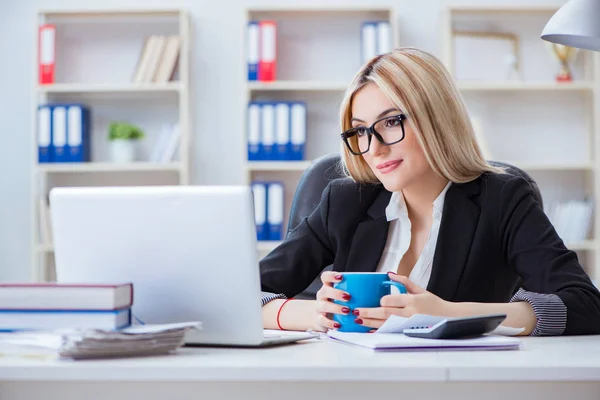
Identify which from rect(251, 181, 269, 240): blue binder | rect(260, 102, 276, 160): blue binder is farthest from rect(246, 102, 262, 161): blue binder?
rect(251, 181, 269, 240): blue binder

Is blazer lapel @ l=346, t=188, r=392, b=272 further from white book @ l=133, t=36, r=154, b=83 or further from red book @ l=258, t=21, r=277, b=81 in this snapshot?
white book @ l=133, t=36, r=154, b=83

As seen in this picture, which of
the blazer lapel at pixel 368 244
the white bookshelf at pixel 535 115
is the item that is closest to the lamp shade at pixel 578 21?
the blazer lapel at pixel 368 244

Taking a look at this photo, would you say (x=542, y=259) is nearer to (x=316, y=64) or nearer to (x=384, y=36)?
(x=384, y=36)

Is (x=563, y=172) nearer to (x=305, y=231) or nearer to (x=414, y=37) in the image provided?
(x=414, y=37)

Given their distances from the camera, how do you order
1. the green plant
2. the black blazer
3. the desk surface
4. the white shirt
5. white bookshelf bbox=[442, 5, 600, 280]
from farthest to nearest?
white bookshelf bbox=[442, 5, 600, 280]
the green plant
the white shirt
the black blazer
the desk surface

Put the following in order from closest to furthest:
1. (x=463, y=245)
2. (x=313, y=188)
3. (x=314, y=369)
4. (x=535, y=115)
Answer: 1. (x=314, y=369)
2. (x=463, y=245)
3. (x=313, y=188)
4. (x=535, y=115)

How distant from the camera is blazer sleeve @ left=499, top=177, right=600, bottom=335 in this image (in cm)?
140

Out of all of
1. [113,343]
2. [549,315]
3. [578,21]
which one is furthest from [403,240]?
[113,343]

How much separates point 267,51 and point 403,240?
225 centimetres

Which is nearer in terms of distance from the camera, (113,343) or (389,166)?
(113,343)

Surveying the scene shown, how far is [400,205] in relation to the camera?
1768 millimetres

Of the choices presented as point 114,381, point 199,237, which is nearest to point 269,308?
point 199,237

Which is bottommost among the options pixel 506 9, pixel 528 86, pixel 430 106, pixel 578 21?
pixel 430 106

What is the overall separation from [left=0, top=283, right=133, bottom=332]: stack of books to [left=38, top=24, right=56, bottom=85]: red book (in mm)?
3038
